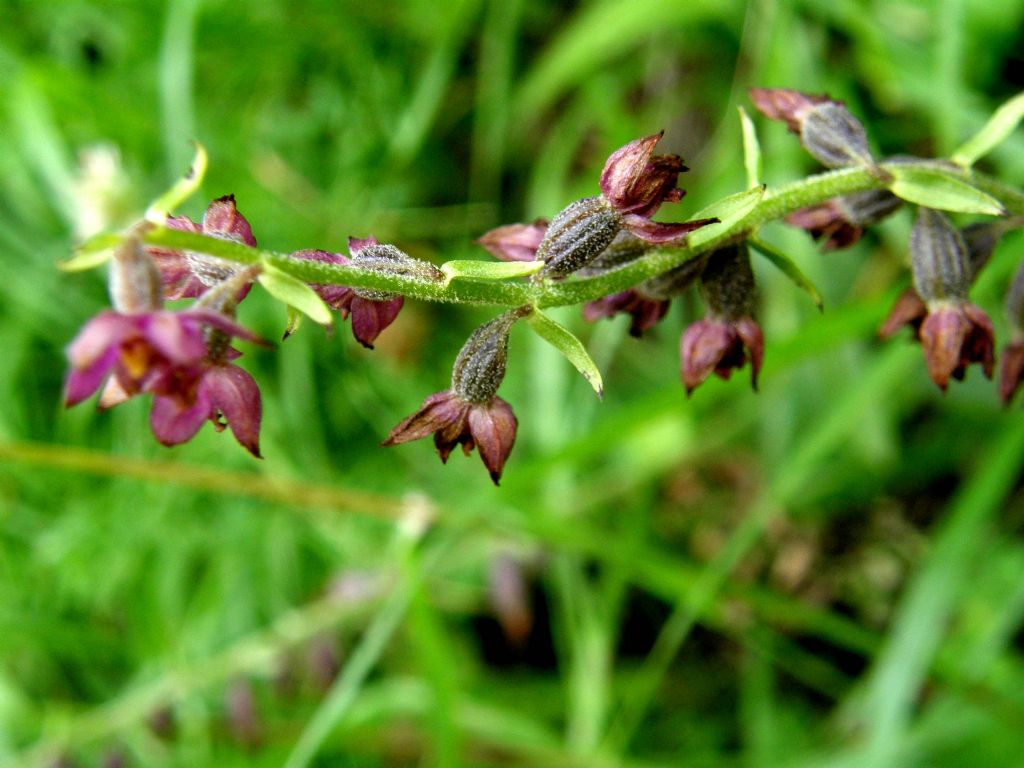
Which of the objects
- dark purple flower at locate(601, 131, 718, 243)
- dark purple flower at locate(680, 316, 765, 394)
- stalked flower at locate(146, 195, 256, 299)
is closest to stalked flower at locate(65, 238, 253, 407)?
stalked flower at locate(146, 195, 256, 299)

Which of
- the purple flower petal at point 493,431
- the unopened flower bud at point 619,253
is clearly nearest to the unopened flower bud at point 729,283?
the unopened flower bud at point 619,253

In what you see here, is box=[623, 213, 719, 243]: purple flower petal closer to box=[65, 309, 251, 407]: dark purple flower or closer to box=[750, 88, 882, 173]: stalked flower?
box=[750, 88, 882, 173]: stalked flower

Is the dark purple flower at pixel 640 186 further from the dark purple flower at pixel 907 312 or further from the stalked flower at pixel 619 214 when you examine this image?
the dark purple flower at pixel 907 312

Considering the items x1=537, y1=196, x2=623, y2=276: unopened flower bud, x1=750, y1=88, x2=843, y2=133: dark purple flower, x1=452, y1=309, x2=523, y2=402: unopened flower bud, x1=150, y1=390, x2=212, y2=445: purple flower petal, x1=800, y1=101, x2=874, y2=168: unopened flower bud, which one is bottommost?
x1=150, y1=390, x2=212, y2=445: purple flower petal

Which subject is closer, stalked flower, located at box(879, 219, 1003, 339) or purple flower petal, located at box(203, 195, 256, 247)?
purple flower petal, located at box(203, 195, 256, 247)

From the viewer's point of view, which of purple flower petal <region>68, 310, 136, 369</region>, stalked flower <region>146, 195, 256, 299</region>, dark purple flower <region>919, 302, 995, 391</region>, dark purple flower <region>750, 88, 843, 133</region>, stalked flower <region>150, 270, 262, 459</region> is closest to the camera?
purple flower petal <region>68, 310, 136, 369</region>
